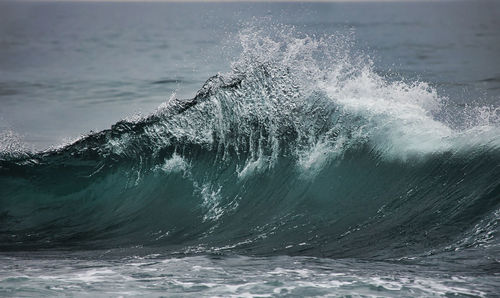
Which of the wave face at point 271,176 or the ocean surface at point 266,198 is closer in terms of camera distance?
the ocean surface at point 266,198

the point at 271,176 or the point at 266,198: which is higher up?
the point at 271,176

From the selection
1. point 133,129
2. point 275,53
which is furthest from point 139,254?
point 275,53

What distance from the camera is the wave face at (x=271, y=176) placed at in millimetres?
8078

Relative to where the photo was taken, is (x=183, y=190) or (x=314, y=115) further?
(x=314, y=115)

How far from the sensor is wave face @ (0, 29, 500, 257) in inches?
318

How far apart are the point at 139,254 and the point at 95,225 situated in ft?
5.66

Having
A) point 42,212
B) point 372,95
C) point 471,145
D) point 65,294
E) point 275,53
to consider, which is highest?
point 275,53

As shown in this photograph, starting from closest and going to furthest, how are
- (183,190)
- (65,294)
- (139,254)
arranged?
1. (65,294)
2. (139,254)
3. (183,190)

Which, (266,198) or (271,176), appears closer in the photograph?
(266,198)

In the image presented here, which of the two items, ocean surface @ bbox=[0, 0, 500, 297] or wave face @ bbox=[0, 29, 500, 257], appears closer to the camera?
Answer: ocean surface @ bbox=[0, 0, 500, 297]

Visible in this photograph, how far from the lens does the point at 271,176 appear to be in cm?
969

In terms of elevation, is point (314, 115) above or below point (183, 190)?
above

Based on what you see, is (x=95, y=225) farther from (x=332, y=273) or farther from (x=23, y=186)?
(x=332, y=273)

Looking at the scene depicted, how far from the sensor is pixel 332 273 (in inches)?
254
